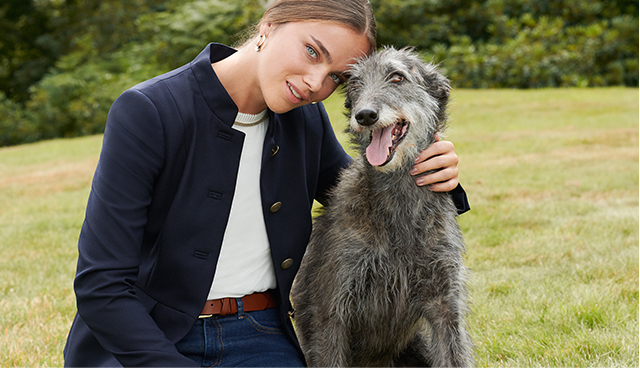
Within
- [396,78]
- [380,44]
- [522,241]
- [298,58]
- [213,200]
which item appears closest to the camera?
[298,58]

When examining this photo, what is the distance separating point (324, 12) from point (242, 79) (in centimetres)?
52

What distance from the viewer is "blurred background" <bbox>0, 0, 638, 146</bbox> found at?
20.7m

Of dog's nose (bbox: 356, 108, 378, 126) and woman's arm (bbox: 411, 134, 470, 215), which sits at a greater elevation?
dog's nose (bbox: 356, 108, 378, 126)

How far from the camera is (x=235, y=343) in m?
2.72

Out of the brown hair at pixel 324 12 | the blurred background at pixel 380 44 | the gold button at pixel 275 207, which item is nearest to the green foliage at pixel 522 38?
the blurred background at pixel 380 44

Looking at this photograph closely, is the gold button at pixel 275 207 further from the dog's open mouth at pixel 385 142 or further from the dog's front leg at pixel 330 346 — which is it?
the dog's front leg at pixel 330 346

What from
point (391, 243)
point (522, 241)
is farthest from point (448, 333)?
point (522, 241)

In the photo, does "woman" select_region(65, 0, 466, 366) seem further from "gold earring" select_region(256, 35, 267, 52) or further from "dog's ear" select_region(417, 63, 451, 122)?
"dog's ear" select_region(417, 63, 451, 122)

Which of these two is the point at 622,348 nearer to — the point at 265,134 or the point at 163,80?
the point at 265,134

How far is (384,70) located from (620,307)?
2681 mm

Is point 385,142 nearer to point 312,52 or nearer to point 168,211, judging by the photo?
point 312,52

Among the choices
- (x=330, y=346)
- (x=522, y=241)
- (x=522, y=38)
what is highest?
(x=330, y=346)

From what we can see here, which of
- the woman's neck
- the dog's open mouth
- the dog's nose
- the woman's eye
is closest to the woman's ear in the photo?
the woman's neck

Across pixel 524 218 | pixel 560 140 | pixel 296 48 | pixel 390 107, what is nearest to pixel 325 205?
pixel 390 107
